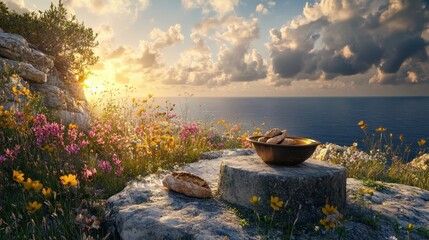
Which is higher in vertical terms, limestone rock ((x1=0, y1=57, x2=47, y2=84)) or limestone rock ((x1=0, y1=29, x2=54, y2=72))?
limestone rock ((x1=0, y1=29, x2=54, y2=72))

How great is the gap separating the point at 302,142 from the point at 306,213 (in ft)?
3.60

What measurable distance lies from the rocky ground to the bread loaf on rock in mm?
92

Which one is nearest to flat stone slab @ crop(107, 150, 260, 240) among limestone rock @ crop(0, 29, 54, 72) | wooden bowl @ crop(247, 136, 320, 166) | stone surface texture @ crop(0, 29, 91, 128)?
wooden bowl @ crop(247, 136, 320, 166)

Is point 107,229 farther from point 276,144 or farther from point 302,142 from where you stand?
point 302,142

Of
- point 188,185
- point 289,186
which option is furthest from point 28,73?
point 289,186

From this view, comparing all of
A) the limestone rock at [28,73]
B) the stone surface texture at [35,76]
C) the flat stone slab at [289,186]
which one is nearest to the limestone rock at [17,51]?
the stone surface texture at [35,76]

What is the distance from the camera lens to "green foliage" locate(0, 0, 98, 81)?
1243 cm

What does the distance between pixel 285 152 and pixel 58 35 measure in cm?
1239

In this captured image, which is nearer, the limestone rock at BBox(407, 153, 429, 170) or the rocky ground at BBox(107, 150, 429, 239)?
the rocky ground at BBox(107, 150, 429, 239)

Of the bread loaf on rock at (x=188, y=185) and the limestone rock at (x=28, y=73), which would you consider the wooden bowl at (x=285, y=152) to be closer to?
the bread loaf on rock at (x=188, y=185)

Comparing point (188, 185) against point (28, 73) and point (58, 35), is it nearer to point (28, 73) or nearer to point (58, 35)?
point (28, 73)

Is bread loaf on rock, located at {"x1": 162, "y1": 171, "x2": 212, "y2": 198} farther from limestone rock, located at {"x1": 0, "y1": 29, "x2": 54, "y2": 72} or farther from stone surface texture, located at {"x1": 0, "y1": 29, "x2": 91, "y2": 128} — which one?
limestone rock, located at {"x1": 0, "y1": 29, "x2": 54, "y2": 72}

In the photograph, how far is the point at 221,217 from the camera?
4.02m

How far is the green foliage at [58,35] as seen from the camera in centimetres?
1243
